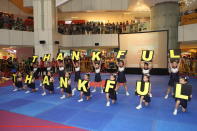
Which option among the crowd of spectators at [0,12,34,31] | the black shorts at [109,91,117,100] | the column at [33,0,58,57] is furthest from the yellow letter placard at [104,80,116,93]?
the crowd of spectators at [0,12,34,31]

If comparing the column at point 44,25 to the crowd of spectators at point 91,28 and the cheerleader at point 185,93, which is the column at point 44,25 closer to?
the crowd of spectators at point 91,28

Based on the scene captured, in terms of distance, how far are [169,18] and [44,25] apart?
1159 cm

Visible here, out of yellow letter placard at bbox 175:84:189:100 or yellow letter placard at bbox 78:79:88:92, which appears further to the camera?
yellow letter placard at bbox 78:79:88:92

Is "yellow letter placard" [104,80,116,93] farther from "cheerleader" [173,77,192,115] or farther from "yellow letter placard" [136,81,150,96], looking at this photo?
"cheerleader" [173,77,192,115]

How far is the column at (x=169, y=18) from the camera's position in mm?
15906

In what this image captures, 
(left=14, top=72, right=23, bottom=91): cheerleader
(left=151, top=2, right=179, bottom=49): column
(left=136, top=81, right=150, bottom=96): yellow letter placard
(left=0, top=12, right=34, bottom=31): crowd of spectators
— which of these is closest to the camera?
(left=136, top=81, right=150, bottom=96): yellow letter placard

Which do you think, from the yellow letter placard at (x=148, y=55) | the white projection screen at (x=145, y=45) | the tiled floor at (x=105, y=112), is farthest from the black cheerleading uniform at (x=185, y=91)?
the white projection screen at (x=145, y=45)

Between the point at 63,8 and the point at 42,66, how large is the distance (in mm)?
9563

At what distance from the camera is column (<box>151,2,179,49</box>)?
15.9 meters

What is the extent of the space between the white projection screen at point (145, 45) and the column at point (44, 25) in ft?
22.5

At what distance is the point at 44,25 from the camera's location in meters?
18.3

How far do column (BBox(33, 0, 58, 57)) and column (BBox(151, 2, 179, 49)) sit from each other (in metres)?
9.88

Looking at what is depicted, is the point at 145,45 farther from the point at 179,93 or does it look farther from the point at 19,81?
the point at 19,81

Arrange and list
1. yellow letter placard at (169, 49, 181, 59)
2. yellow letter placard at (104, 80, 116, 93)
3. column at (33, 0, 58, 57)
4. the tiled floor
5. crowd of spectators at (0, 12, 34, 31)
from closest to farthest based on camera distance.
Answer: the tiled floor < yellow letter placard at (104, 80, 116, 93) < yellow letter placard at (169, 49, 181, 59) < crowd of spectators at (0, 12, 34, 31) < column at (33, 0, 58, 57)
